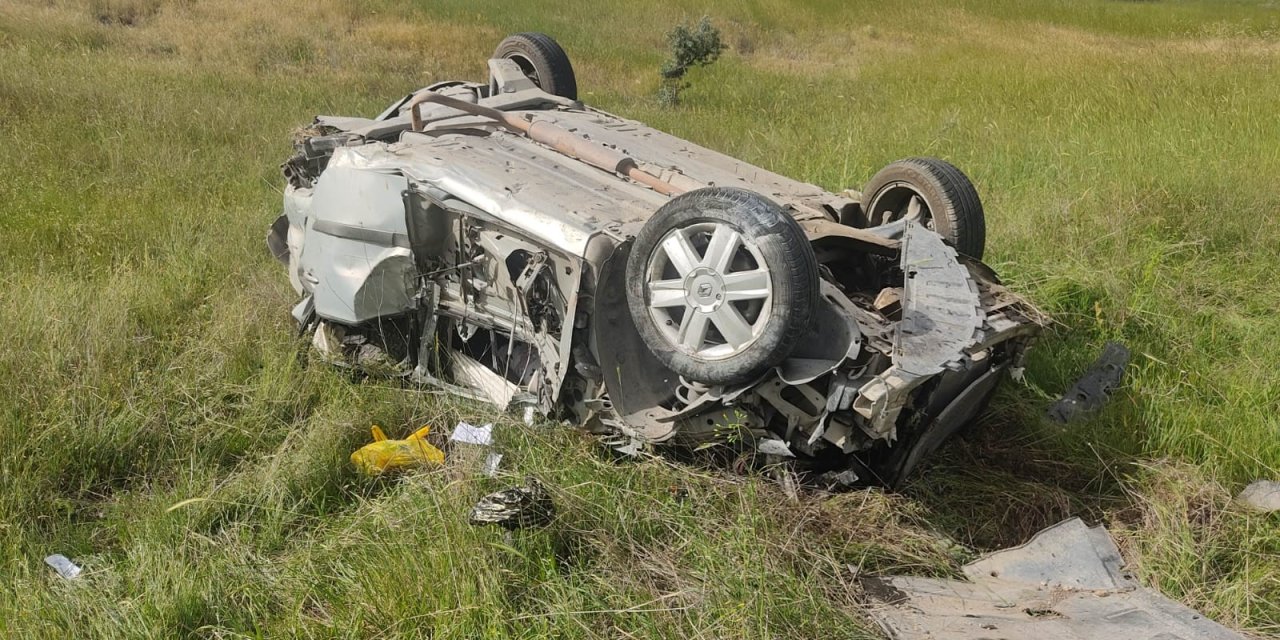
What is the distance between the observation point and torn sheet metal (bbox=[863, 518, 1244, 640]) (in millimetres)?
2814

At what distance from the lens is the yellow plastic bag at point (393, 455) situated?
4000 mm

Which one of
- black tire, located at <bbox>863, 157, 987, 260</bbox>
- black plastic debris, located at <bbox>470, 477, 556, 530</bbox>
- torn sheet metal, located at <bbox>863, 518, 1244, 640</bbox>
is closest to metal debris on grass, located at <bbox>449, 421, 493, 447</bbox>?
black plastic debris, located at <bbox>470, 477, 556, 530</bbox>

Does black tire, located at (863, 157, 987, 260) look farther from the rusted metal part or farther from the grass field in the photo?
the rusted metal part

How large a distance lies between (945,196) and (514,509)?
2591mm

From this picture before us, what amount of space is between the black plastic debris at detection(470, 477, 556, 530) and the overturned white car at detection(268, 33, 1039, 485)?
56cm

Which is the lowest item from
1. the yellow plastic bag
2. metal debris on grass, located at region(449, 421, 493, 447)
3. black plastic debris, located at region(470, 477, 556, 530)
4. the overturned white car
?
the yellow plastic bag

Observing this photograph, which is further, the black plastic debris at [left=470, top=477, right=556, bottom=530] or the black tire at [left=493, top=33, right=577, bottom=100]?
the black tire at [left=493, top=33, right=577, bottom=100]

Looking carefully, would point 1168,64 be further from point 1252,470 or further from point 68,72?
point 68,72

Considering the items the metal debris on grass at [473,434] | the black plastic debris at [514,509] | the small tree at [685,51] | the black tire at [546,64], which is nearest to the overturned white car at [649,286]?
the metal debris on grass at [473,434]

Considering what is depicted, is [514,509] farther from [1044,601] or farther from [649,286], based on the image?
[1044,601]

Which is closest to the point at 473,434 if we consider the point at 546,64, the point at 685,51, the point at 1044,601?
the point at 1044,601

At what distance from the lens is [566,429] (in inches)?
153

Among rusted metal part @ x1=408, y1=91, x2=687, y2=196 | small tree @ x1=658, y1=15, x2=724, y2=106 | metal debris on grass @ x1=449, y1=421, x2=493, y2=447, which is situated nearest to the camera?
metal debris on grass @ x1=449, y1=421, x2=493, y2=447

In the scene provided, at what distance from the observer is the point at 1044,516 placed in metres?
4.11
